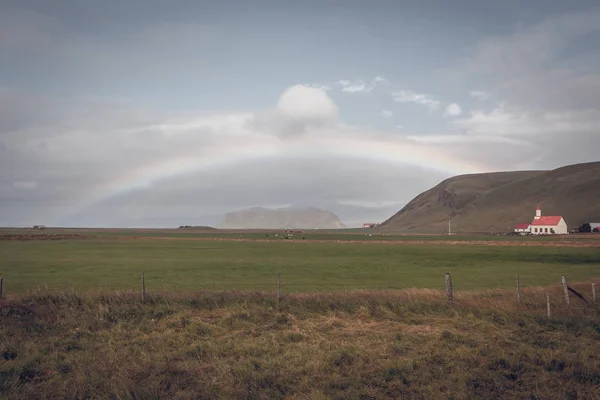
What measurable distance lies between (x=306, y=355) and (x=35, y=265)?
155 feet

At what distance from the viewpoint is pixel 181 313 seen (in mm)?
20078

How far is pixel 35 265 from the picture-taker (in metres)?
52.7

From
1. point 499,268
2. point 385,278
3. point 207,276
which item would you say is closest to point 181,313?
point 207,276

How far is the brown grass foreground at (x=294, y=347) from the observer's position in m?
12.8

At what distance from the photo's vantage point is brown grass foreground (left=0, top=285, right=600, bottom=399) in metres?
12.8

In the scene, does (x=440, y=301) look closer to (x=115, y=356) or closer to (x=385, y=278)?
(x=115, y=356)

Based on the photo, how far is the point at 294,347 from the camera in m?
16.0

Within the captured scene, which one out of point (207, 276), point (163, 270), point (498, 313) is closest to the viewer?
point (498, 313)

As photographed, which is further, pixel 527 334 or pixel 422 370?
pixel 527 334

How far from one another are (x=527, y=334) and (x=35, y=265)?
5088 centimetres

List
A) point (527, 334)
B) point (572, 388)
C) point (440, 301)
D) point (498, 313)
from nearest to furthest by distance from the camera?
point (572, 388) < point (527, 334) < point (498, 313) < point (440, 301)

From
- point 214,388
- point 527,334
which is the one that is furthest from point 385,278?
point 214,388

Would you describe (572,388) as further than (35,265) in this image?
No

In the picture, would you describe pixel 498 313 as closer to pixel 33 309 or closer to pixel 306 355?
pixel 306 355
